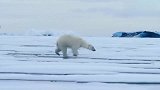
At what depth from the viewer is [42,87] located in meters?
6.32

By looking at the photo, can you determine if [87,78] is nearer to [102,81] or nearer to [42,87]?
[102,81]

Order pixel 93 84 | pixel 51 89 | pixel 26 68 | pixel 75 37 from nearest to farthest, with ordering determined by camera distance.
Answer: pixel 51 89 → pixel 93 84 → pixel 26 68 → pixel 75 37

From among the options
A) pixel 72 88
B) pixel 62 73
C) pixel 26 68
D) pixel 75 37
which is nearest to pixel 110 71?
pixel 62 73

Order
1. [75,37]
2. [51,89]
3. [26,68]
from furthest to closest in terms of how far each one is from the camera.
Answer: [75,37]
[26,68]
[51,89]

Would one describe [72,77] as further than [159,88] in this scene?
Yes


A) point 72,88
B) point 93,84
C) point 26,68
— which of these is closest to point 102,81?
point 93,84

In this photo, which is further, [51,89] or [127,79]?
[127,79]

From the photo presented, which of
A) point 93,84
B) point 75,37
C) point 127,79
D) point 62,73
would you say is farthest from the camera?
point 75,37

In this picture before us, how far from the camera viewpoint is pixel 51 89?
6172 millimetres

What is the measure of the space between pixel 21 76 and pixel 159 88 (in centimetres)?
245

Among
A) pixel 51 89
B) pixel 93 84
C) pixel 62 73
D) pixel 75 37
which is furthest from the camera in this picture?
pixel 75 37

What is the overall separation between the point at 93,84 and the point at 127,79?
832mm

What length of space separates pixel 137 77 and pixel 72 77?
1.12 metres

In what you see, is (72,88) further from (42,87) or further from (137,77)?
(137,77)
